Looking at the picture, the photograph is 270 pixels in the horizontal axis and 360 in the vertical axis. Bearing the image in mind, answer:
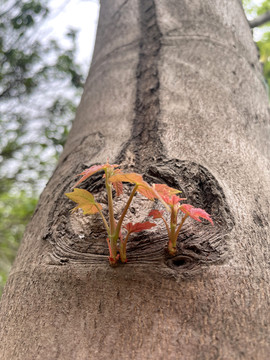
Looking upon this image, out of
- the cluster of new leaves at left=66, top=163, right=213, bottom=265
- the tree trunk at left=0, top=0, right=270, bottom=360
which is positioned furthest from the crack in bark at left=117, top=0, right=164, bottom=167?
the cluster of new leaves at left=66, top=163, right=213, bottom=265

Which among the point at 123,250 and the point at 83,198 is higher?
the point at 83,198

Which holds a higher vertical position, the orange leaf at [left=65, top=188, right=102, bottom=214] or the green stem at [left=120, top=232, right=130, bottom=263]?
the orange leaf at [left=65, top=188, right=102, bottom=214]

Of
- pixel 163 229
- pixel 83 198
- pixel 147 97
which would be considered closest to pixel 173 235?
pixel 163 229

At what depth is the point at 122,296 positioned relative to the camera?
2.17ft

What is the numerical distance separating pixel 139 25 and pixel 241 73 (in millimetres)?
564

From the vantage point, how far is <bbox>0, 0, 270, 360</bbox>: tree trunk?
0.61 metres

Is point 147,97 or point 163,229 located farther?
point 147,97

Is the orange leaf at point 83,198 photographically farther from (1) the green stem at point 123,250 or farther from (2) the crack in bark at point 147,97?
(2) the crack in bark at point 147,97

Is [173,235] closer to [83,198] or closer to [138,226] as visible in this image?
[138,226]

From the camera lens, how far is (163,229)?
2.47 ft

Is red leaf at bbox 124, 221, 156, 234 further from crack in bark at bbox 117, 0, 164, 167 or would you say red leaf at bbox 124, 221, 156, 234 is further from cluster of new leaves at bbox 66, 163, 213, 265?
crack in bark at bbox 117, 0, 164, 167

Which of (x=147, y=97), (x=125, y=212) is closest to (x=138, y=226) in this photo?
(x=125, y=212)

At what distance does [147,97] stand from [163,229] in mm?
574

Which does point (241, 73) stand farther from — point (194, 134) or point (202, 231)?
point (202, 231)
